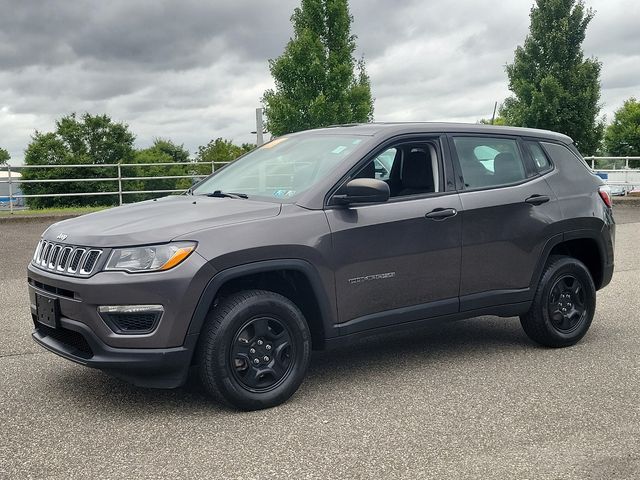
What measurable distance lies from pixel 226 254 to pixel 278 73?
23.5 m

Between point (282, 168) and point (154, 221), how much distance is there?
4.19 feet

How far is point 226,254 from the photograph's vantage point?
4270mm

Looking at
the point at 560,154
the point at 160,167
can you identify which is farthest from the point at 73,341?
the point at 160,167

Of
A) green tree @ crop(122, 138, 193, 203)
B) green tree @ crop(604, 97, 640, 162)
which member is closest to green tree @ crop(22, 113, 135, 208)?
green tree @ crop(122, 138, 193, 203)

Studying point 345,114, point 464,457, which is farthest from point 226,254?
point 345,114

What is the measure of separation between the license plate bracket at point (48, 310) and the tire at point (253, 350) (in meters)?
0.83

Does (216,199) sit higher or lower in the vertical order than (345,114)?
lower

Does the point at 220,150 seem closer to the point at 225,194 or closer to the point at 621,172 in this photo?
the point at 621,172

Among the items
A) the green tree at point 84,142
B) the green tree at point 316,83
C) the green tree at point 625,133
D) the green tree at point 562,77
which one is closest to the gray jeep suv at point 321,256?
the green tree at point 316,83

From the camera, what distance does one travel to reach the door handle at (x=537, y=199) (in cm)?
563

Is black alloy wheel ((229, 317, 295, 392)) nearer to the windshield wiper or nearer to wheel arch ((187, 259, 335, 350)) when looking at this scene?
wheel arch ((187, 259, 335, 350))

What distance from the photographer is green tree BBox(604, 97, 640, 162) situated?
2662 inches

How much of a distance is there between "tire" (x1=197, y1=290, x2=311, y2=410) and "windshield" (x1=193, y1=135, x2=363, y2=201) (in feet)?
2.47

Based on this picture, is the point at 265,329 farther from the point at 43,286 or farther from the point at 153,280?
the point at 43,286
